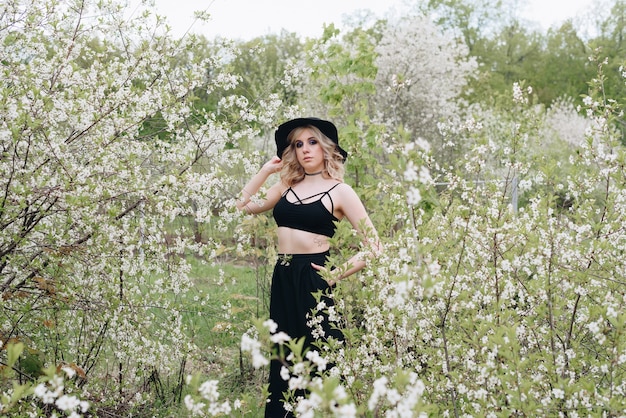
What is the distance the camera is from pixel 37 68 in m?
3.92

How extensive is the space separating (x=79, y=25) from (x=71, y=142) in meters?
1.14

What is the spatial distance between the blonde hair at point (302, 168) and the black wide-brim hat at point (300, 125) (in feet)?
0.09

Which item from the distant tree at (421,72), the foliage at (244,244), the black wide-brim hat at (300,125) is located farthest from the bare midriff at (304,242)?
the distant tree at (421,72)

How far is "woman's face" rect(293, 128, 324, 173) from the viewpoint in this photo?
4.04 m

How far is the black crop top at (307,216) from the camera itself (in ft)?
12.5

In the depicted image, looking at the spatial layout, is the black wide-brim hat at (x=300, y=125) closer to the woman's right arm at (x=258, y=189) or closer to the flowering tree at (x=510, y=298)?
the woman's right arm at (x=258, y=189)

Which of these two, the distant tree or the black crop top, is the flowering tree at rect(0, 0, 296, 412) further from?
the distant tree

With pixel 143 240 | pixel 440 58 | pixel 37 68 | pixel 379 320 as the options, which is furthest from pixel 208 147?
pixel 440 58

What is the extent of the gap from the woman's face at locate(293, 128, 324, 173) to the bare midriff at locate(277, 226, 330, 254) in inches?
19.6

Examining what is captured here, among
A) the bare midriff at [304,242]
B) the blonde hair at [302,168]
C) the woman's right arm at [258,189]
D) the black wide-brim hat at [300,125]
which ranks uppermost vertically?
the black wide-brim hat at [300,125]

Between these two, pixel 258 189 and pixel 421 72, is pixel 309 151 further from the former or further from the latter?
pixel 421 72

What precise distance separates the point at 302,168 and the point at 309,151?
192 millimetres

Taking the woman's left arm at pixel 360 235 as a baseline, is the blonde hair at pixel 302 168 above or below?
above

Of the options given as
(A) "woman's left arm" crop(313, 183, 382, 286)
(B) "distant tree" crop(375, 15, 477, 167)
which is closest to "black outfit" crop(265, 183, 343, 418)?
(A) "woman's left arm" crop(313, 183, 382, 286)
